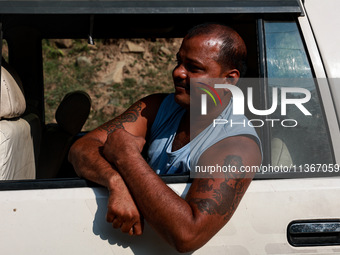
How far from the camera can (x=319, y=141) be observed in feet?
6.13

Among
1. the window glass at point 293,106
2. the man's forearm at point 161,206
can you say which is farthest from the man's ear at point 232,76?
the man's forearm at point 161,206

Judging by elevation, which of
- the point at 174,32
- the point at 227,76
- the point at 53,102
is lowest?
the point at 53,102

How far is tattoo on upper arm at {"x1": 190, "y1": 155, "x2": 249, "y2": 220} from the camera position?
1688mm

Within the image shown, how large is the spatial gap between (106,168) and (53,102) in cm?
593

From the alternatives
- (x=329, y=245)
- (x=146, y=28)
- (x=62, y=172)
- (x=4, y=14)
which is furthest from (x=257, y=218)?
(x=62, y=172)

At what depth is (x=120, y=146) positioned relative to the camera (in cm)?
185

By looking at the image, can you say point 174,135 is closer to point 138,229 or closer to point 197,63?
point 197,63

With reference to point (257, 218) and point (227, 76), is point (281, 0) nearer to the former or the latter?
point (227, 76)

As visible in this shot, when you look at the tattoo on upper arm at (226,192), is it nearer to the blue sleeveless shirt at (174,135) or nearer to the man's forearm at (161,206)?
the man's forearm at (161,206)

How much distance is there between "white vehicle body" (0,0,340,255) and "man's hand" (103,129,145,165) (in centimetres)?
15

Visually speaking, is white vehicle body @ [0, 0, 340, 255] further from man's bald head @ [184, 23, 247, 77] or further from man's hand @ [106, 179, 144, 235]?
man's bald head @ [184, 23, 247, 77]

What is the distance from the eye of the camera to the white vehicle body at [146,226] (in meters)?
1.72

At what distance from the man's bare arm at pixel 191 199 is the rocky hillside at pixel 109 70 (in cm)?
573

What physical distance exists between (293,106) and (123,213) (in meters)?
0.81
